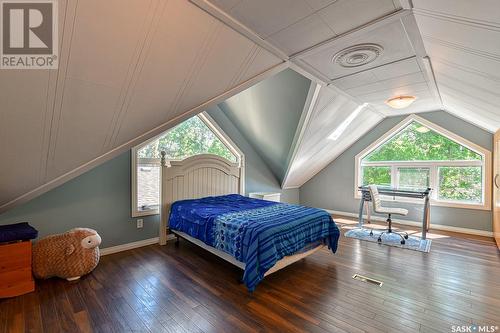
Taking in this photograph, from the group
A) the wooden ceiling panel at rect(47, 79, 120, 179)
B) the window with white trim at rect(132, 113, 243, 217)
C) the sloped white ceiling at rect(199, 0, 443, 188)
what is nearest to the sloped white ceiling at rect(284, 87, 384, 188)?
the sloped white ceiling at rect(199, 0, 443, 188)

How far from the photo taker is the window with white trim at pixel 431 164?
4.32 m

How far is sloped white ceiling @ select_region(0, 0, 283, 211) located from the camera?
4.96 ft

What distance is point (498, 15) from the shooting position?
1.29 metres

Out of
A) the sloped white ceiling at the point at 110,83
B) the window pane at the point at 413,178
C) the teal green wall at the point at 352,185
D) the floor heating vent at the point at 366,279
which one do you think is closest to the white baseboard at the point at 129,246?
the sloped white ceiling at the point at 110,83

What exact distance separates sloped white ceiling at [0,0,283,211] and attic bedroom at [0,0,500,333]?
0.5 inches

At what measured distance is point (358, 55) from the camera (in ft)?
7.90

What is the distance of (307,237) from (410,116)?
3.97m

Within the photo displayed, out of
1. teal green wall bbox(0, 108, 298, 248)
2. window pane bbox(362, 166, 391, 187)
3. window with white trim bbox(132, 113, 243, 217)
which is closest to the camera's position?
teal green wall bbox(0, 108, 298, 248)

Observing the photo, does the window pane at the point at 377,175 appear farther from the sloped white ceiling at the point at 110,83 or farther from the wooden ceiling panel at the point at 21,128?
the wooden ceiling panel at the point at 21,128

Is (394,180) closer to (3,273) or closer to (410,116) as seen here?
(410,116)

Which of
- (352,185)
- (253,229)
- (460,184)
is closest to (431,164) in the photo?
(460,184)

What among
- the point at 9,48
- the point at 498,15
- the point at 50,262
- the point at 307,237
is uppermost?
the point at 498,15

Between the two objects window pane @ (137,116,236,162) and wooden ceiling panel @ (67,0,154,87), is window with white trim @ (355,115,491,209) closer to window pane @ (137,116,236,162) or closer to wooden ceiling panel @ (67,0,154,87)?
window pane @ (137,116,236,162)

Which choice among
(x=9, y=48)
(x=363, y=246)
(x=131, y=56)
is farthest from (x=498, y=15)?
(x=363, y=246)
